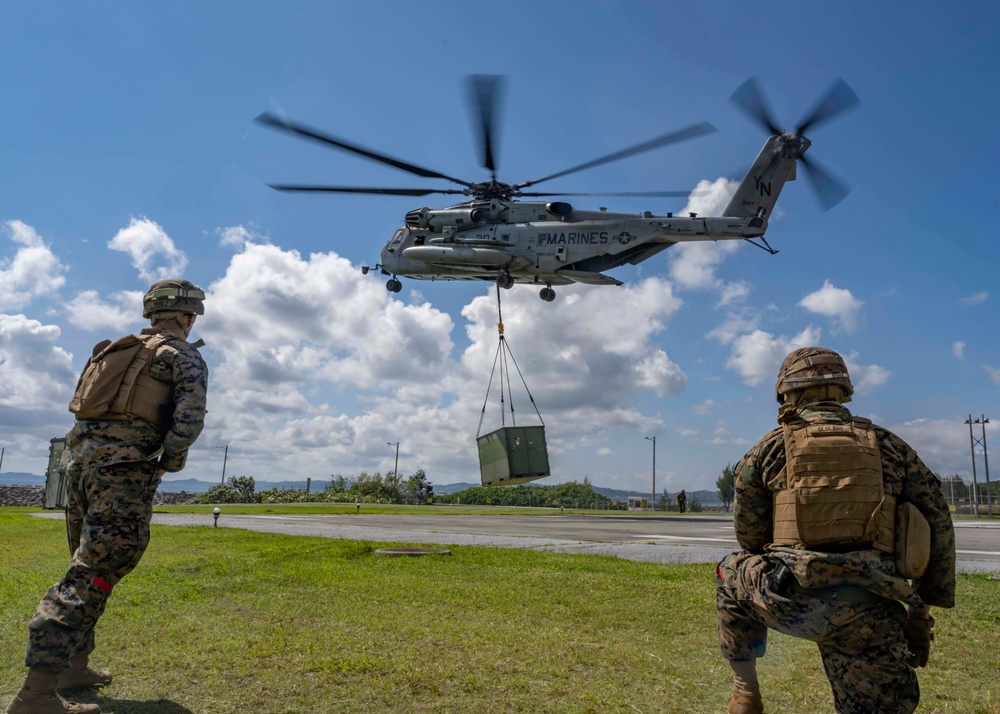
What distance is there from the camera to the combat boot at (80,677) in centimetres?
329

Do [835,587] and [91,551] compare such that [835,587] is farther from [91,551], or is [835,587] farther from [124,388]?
[124,388]

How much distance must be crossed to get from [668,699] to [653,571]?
3973mm

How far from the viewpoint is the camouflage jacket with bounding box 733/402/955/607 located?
2.60 m

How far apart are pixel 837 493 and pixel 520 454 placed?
13.3 meters

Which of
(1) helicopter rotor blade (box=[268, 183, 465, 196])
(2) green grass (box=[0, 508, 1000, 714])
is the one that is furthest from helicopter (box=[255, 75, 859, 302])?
(2) green grass (box=[0, 508, 1000, 714])

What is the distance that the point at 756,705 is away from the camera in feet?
9.68

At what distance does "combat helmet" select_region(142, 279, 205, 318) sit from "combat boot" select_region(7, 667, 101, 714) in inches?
76.2

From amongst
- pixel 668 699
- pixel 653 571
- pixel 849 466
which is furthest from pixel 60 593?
pixel 653 571

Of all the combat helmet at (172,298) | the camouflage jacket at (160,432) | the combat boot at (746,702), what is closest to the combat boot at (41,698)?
the camouflage jacket at (160,432)

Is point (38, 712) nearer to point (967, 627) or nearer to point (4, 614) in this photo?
point (4, 614)

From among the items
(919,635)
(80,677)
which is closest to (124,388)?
(80,677)

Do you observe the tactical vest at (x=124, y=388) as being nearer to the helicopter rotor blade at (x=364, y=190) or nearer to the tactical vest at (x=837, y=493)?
the tactical vest at (x=837, y=493)

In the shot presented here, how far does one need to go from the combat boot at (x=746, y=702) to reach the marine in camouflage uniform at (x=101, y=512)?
9.35 ft

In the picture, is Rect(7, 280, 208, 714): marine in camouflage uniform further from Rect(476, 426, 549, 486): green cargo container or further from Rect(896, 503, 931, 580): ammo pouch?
Rect(476, 426, 549, 486): green cargo container
